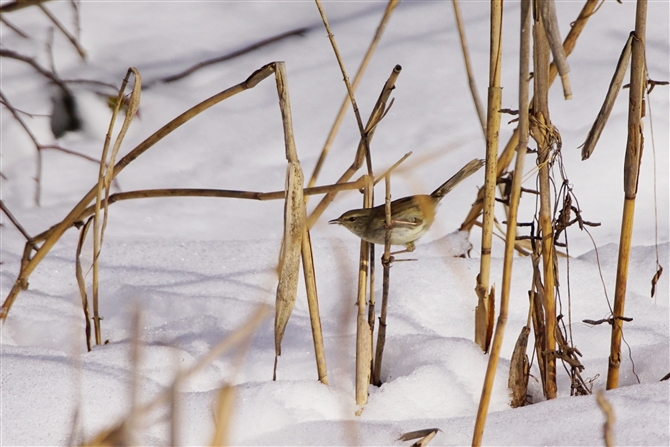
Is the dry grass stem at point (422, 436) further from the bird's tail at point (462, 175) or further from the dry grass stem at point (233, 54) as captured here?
the dry grass stem at point (233, 54)

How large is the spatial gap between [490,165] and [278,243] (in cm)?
95

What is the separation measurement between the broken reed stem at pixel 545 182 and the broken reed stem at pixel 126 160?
14.0 inches

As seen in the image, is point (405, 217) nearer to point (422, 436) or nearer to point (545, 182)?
point (545, 182)

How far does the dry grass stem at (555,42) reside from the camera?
23.7 inches

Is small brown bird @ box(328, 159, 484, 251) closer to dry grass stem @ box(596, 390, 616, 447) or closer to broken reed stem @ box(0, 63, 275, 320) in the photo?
broken reed stem @ box(0, 63, 275, 320)

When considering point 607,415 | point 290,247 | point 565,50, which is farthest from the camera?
point 565,50

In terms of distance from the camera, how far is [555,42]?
616 mm

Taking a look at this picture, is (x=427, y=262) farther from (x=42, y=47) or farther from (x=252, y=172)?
(x=42, y=47)

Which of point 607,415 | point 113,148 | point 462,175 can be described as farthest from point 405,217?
point 607,415

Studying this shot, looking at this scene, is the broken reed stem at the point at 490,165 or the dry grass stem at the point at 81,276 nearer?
the broken reed stem at the point at 490,165

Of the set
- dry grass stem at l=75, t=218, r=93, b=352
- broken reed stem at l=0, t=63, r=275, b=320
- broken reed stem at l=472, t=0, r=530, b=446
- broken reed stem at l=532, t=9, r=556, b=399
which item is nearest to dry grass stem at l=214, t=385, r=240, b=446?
broken reed stem at l=472, t=0, r=530, b=446

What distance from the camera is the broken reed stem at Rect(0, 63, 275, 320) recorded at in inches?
36.0

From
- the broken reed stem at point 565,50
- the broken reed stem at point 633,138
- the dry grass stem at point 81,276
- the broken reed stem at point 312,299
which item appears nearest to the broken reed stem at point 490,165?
the broken reed stem at point 565,50

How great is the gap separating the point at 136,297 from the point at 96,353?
27 centimetres
